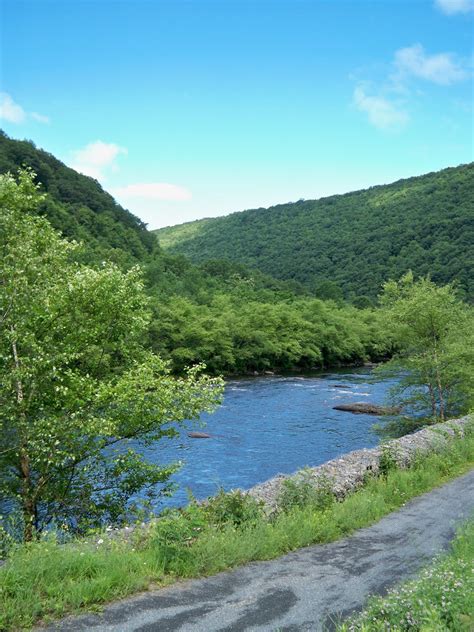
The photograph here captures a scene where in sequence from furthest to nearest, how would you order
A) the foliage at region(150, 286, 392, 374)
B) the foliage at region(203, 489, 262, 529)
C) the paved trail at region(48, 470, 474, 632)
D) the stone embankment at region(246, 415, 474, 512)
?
the foliage at region(150, 286, 392, 374), the stone embankment at region(246, 415, 474, 512), the foliage at region(203, 489, 262, 529), the paved trail at region(48, 470, 474, 632)

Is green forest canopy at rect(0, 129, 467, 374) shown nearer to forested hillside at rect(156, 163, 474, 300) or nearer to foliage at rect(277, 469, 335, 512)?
forested hillside at rect(156, 163, 474, 300)

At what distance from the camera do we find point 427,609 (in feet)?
17.5

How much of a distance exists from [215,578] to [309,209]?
184 m

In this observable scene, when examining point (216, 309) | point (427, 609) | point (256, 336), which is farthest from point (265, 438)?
point (216, 309)

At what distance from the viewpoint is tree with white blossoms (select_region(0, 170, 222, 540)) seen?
1145cm

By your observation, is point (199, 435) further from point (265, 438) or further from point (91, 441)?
point (91, 441)

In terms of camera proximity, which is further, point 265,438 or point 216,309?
point 216,309

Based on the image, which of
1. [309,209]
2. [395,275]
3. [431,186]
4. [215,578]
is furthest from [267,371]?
[309,209]

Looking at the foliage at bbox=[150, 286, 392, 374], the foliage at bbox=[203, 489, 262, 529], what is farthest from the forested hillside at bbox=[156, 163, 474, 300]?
the foliage at bbox=[203, 489, 262, 529]

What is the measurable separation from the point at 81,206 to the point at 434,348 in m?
101

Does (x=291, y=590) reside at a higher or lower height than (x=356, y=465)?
higher

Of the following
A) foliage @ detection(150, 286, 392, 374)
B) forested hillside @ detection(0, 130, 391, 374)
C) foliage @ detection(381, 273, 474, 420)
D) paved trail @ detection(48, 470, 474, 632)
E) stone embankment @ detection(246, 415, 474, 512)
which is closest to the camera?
paved trail @ detection(48, 470, 474, 632)

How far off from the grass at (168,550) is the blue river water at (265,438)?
857 centimetres

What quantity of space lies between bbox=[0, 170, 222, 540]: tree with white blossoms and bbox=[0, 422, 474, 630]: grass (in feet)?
11.1
